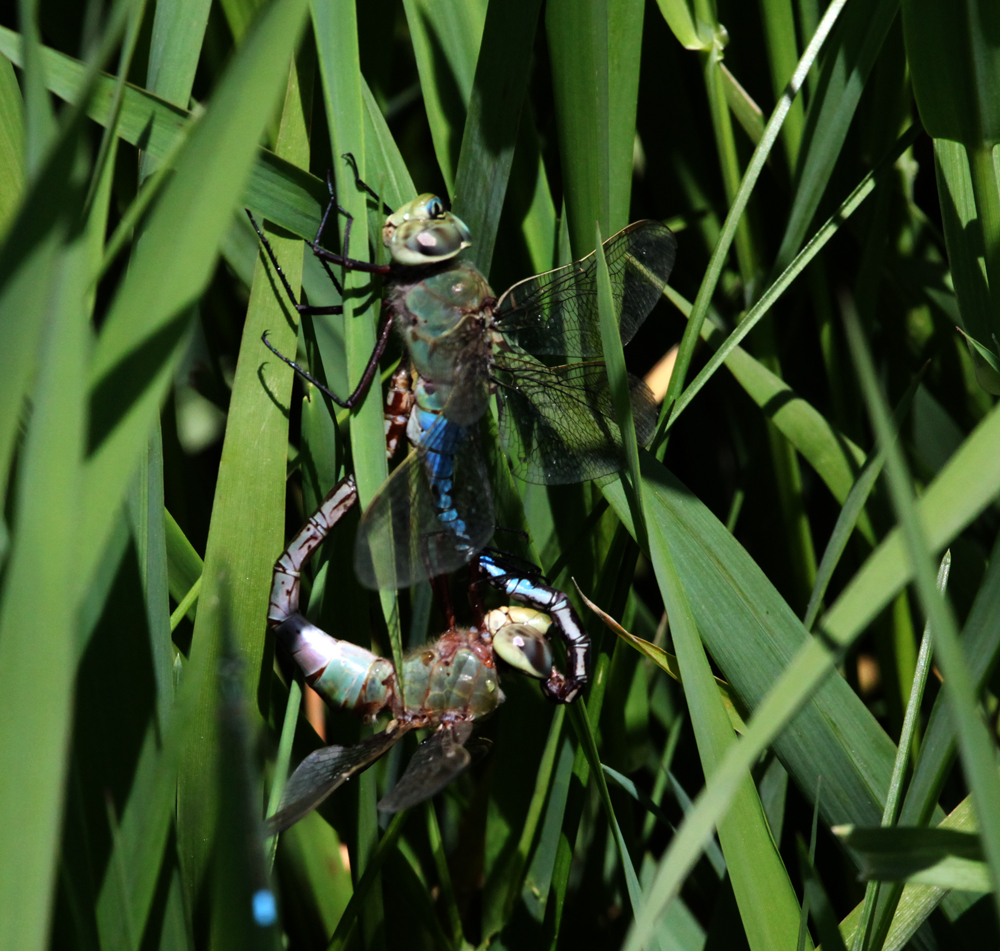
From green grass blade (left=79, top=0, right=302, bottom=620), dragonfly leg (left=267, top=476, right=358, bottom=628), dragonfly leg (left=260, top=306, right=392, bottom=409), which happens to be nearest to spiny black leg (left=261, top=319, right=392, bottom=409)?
dragonfly leg (left=260, top=306, right=392, bottom=409)

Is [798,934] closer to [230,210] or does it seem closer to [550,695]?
[550,695]

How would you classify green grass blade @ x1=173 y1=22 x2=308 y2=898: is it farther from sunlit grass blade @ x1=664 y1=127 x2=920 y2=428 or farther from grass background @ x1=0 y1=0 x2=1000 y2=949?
sunlit grass blade @ x1=664 y1=127 x2=920 y2=428

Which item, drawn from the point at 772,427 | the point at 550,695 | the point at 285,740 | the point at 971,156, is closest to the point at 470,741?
the point at 550,695

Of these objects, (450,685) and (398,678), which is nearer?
(398,678)

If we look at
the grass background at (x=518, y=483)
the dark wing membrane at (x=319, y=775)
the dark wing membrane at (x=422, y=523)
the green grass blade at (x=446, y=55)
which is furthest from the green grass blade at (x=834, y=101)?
the dark wing membrane at (x=319, y=775)

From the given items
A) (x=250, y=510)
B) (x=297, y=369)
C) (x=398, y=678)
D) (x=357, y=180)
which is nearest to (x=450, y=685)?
(x=398, y=678)

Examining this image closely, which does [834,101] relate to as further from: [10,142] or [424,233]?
[10,142]

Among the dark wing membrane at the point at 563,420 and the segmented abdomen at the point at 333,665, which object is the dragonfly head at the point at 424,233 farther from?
the segmented abdomen at the point at 333,665
